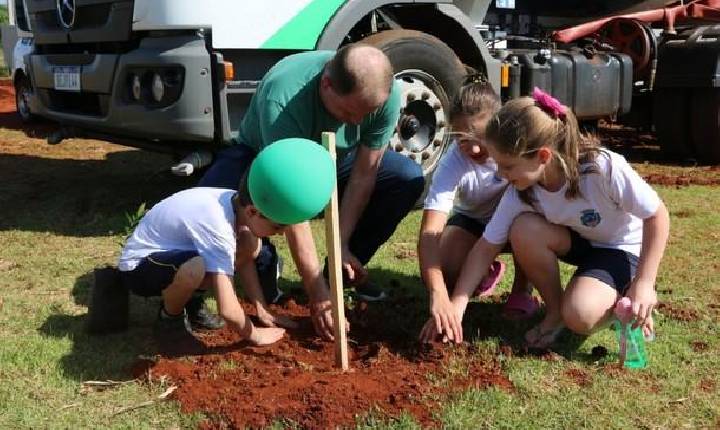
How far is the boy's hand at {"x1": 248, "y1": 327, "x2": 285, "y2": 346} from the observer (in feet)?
11.0

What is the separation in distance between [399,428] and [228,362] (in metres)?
0.85

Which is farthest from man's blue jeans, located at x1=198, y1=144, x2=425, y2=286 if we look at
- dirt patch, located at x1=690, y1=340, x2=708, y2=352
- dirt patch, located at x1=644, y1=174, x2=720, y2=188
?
Result: dirt patch, located at x1=644, y1=174, x2=720, y2=188

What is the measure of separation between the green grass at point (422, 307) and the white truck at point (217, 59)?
742 millimetres

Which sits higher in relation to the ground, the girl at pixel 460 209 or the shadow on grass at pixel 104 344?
the girl at pixel 460 209

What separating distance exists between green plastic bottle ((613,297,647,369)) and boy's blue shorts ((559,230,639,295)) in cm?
15

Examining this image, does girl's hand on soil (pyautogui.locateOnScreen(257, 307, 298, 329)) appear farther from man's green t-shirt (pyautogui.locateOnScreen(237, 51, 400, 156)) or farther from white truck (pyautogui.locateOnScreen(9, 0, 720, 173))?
white truck (pyautogui.locateOnScreen(9, 0, 720, 173))

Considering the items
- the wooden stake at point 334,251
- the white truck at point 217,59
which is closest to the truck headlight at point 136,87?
the white truck at point 217,59

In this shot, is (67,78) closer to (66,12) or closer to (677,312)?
(66,12)

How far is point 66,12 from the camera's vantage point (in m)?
5.61

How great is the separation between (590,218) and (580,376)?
0.62 meters

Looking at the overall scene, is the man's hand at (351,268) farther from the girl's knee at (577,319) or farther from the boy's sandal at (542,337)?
the girl's knee at (577,319)

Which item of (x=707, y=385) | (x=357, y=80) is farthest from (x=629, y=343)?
(x=357, y=80)

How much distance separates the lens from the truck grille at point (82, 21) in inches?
199

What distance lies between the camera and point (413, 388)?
9.48ft
